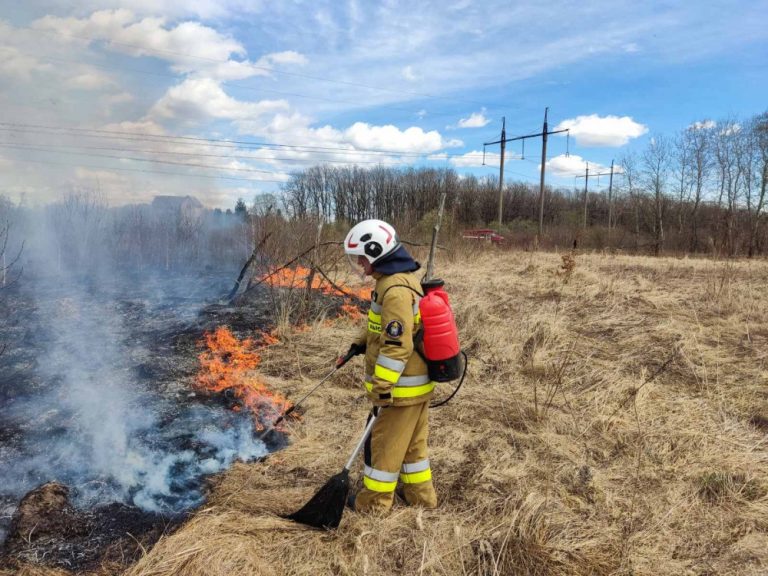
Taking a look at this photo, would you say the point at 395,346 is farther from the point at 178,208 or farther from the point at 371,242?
the point at 178,208

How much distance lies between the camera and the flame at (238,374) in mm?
5059

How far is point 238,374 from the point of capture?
597 centimetres

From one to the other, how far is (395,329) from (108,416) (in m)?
3.52

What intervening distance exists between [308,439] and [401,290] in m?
2.22

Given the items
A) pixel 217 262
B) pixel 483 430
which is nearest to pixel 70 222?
pixel 217 262

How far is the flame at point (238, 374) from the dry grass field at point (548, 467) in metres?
0.29

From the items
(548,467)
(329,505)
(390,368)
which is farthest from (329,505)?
(548,467)

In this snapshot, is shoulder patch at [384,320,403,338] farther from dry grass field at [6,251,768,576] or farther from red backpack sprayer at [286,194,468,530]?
dry grass field at [6,251,768,576]

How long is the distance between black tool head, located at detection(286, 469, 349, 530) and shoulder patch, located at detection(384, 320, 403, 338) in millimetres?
909

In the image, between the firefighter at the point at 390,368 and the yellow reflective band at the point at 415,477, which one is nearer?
the firefighter at the point at 390,368

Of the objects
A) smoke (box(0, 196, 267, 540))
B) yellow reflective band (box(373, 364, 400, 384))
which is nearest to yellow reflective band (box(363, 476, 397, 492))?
yellow reflective band (box(373, 364, 400, 384))

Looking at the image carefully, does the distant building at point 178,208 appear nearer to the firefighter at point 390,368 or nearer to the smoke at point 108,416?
the smoke at point 108,416

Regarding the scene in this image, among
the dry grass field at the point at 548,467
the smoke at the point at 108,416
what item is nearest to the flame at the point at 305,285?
the dry grass field at the point at 548,467

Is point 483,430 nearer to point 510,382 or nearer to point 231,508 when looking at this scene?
point 510,382
